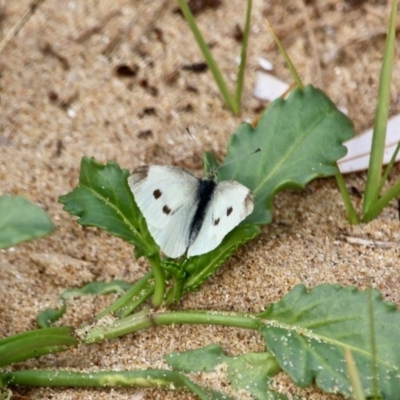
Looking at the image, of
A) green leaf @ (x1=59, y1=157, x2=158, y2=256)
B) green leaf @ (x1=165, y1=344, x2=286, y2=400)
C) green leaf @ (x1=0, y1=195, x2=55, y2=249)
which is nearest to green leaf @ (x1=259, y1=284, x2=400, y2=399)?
green leaf @ (x1=165, y1=344, x2=286, y2=400)

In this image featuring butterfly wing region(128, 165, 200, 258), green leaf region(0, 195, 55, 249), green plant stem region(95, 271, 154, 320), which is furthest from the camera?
green plant stem region(95, 271, 154, 320)

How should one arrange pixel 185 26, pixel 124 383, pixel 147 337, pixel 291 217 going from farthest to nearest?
pixel 185 26 < pixel 291 217 < pixel 147 337 < pixel 124 383

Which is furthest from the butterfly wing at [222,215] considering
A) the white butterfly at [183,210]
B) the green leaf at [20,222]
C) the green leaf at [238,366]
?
the green leaf at [20,222]

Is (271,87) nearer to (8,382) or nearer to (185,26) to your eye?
(185,26)

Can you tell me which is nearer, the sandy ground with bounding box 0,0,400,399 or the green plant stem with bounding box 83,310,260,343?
the green plant stem with bounding box 83,310,260,343

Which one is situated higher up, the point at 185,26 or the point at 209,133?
the point at 185,26

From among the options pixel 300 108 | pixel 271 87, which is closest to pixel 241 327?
pixel 300 108

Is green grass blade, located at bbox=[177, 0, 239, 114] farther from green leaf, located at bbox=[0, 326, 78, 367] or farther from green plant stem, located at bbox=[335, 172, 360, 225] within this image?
green leaf, located at bbox=[0, 326, 78, 367]
